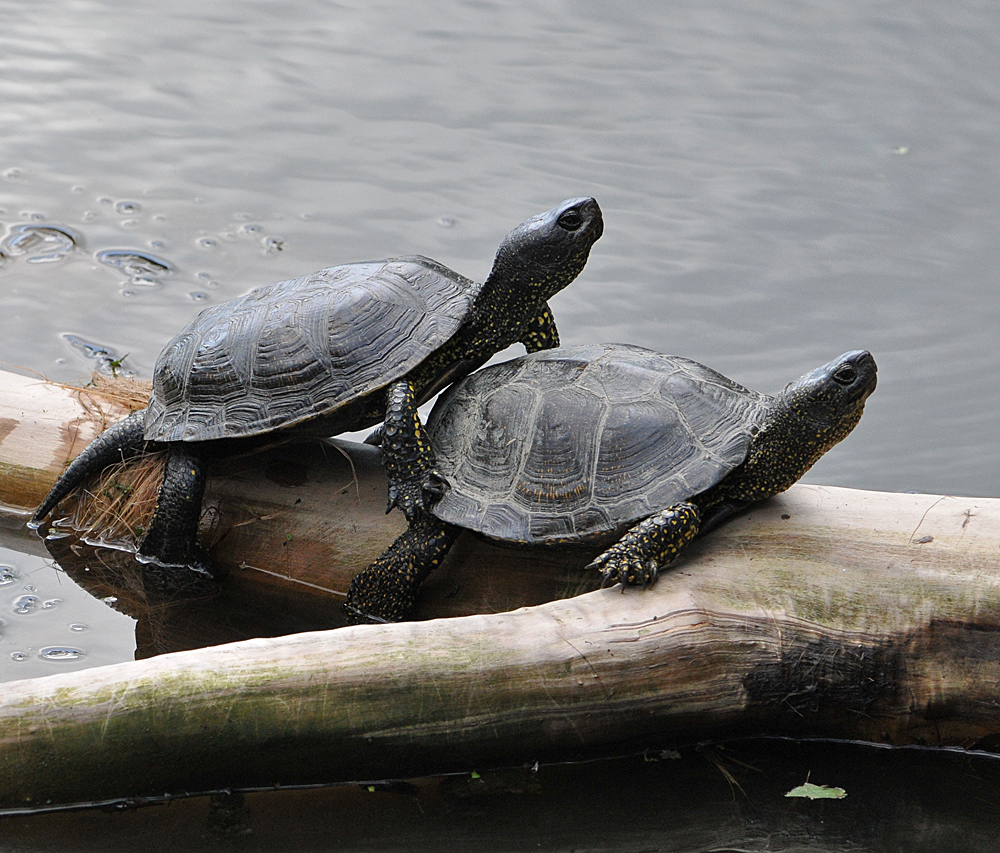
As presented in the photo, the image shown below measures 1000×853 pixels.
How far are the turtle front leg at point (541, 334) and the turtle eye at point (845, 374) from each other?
983 mm

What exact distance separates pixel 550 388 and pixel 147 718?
1368 millimetres

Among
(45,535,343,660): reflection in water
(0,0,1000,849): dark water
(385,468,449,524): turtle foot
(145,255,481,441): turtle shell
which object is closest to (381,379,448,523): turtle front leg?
(385,468,449,524): turtle foot

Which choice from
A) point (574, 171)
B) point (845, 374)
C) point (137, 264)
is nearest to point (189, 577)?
point (845, 374)

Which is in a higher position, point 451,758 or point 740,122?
point 740,122

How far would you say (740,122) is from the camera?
22.7 feet

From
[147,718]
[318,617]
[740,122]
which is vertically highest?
[740,122]

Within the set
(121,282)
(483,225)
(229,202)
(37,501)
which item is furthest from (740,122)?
(37,501)

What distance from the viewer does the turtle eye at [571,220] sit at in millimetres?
3186

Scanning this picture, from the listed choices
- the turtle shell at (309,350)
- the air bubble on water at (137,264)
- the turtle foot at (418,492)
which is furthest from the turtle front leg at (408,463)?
the air bubble on water at (137,264)

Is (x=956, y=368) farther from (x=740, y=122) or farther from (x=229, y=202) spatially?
(x=229, y=202)

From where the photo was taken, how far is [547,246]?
319 centimetres

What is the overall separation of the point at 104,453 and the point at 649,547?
203 cm

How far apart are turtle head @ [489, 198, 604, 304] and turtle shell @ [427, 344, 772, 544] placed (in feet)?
0.90

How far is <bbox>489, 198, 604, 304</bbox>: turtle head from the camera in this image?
3.19m
